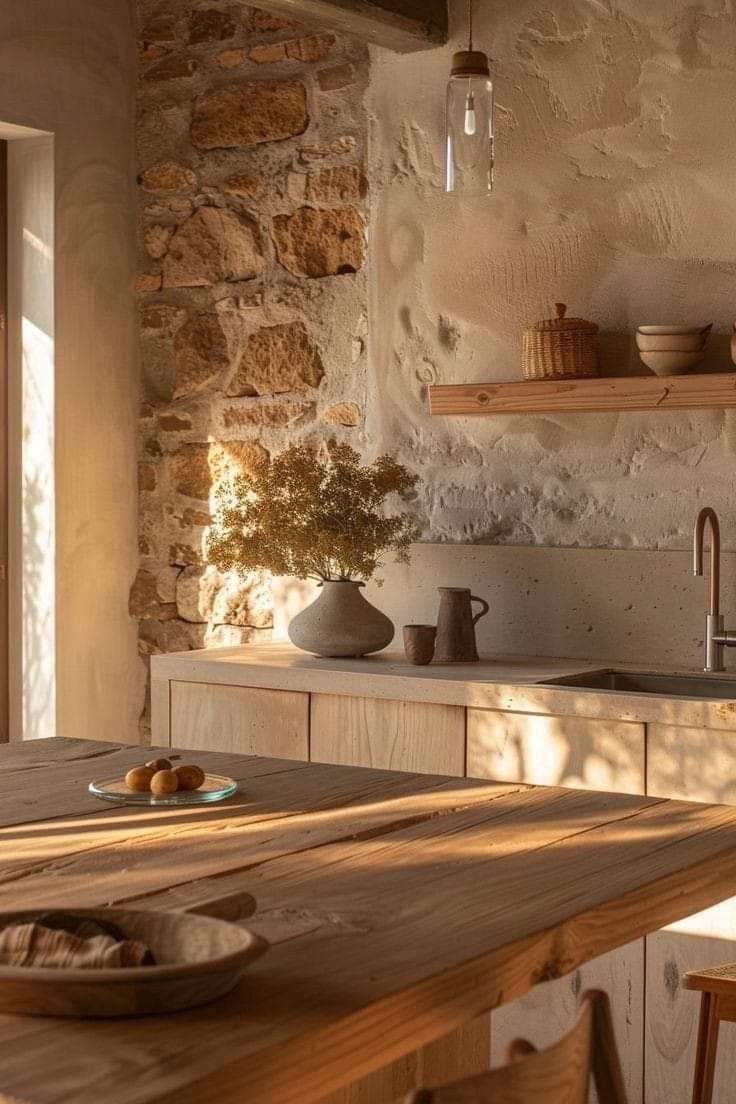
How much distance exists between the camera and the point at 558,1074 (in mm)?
1289

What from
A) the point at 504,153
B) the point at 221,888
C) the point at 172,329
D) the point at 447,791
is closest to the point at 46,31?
the point at 172,329

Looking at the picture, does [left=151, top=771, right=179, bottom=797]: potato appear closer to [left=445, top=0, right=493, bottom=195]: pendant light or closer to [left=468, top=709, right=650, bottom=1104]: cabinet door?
[left=468, top=709, right=650, bottom=1104]: cabinet door

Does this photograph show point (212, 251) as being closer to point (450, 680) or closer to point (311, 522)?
point (311, 522)

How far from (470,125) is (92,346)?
196cm

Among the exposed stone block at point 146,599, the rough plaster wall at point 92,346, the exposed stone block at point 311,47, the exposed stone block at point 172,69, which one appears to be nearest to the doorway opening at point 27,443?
the rough plaster wall at point 92,346

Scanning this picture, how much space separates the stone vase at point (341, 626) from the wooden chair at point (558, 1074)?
261 cm

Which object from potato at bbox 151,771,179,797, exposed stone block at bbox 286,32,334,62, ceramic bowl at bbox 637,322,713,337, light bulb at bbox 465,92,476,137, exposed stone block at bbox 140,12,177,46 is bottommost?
potato at bbox 151,771,179,797

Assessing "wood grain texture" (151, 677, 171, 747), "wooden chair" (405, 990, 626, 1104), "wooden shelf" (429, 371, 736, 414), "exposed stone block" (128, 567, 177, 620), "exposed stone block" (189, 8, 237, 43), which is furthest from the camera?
"exposed stone block" (128, 567, 177, 620)

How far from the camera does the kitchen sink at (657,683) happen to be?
A: 374 centimetres

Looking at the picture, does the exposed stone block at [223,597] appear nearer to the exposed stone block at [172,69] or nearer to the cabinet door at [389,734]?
the cabinet door at [389,734]

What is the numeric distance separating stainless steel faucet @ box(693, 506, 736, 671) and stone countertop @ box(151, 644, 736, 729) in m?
0.05

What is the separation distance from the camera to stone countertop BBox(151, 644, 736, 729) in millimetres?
3246

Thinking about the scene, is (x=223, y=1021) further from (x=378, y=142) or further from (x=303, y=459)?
(x=378, y=142)

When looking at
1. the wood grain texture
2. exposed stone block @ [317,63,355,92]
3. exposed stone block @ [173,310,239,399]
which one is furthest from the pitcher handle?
exposed stone block @ [317,63,355,92]
